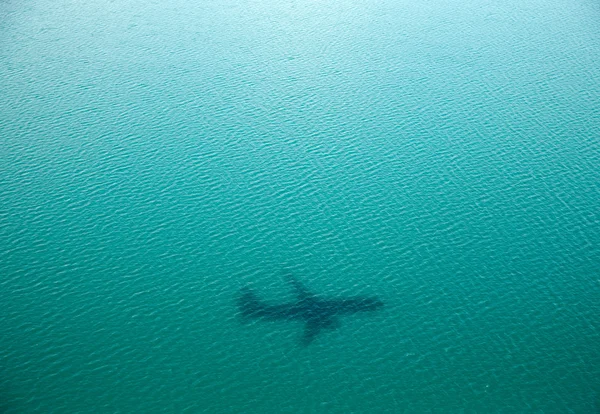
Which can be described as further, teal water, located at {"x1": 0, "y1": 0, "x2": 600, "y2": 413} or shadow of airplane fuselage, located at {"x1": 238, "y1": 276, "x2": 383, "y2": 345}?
shadow of airplane fuselage, located at {"x1": 238, "y1": 276, "x2": 383, "y2": 345}

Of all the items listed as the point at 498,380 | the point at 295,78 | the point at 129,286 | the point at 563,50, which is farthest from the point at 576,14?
the point at 129,286

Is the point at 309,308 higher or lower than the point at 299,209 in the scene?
lower

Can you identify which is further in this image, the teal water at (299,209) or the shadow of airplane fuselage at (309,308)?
the shadow of airplane fuselage at (309,308)

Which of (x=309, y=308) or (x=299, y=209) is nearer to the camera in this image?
(x=309, y=308)

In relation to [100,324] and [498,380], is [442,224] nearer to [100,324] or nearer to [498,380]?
[498,380]
